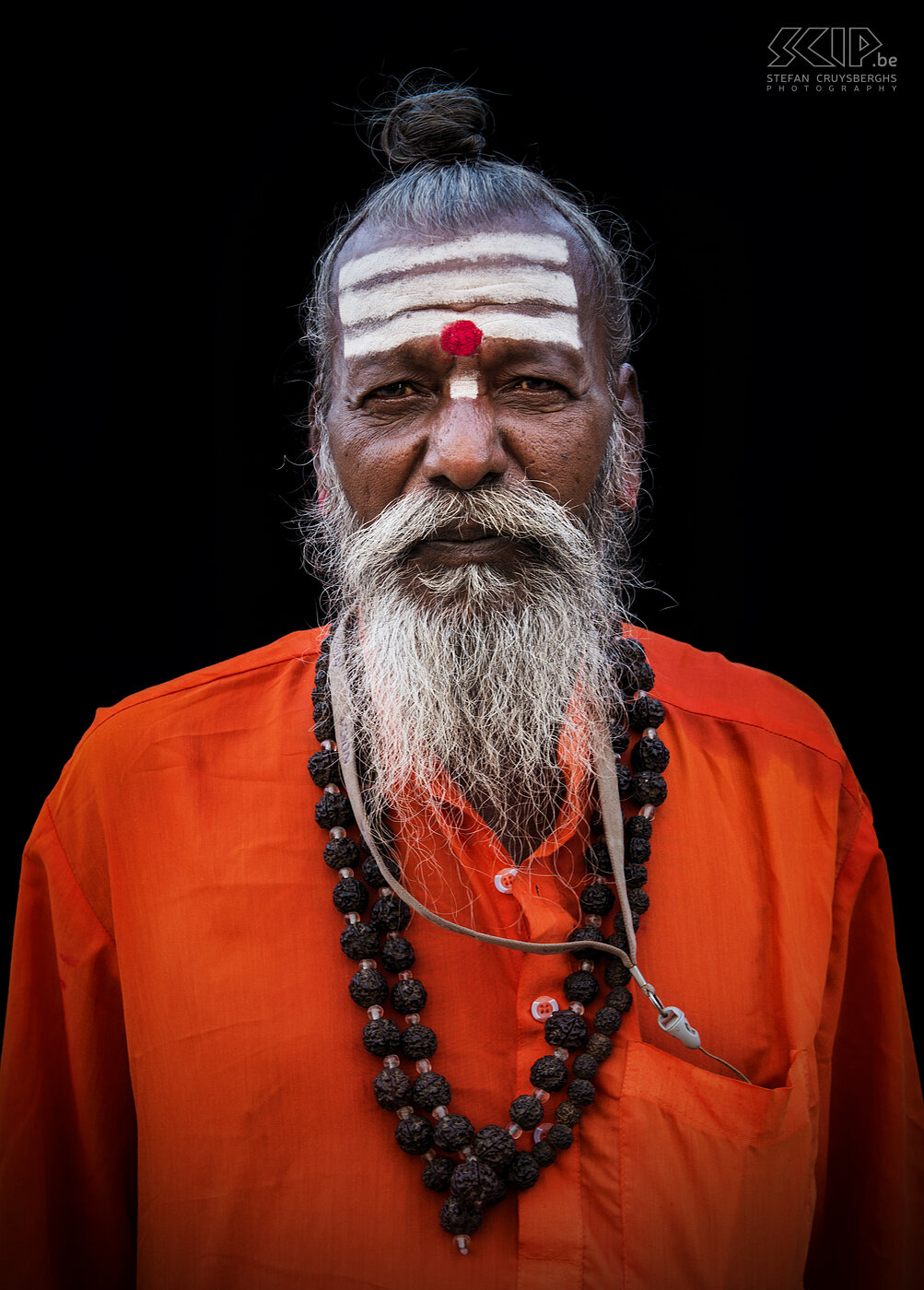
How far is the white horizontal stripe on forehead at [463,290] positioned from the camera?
5.83 feet

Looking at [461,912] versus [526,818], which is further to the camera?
[526,818]

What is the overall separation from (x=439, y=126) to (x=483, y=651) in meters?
1.15

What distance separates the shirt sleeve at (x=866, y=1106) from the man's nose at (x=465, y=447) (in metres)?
1.07

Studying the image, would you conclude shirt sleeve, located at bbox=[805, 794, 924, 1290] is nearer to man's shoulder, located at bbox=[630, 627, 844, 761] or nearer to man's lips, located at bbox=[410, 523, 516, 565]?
man's shoulder, located at bbox=[630, 627, 844, 761]

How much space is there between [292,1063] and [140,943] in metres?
0.36

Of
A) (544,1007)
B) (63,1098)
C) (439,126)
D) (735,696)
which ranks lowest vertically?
(63,1098)

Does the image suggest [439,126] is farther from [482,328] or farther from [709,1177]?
[709,1177]

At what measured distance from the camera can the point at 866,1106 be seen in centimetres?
192

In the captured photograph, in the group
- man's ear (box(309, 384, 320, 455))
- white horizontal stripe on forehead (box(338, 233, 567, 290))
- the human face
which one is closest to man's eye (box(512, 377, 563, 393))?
the human face

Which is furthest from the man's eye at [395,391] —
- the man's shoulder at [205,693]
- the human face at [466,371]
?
the man's shoulder at [205,693]

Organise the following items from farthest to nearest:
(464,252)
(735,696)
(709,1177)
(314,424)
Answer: (314,424) → (735,696) → (464,252) → (709,1177)

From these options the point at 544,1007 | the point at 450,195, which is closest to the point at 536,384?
the point at 450,195

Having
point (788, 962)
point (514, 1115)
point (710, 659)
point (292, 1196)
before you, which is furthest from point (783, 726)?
point (292, 1196)

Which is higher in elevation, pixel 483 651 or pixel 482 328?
pixel 482 328
